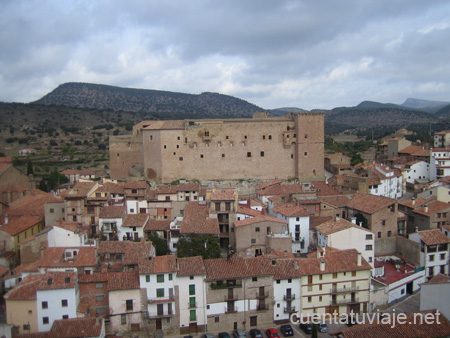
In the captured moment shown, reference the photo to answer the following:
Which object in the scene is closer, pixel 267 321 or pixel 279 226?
pixel 267 321

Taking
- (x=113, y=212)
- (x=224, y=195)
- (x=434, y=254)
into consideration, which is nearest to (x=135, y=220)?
(x=113, y=212)

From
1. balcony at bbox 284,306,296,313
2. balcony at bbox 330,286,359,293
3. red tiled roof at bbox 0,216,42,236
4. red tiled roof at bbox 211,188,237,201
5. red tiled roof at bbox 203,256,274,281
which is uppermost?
red tiled roof at bbox 211,188,237,201

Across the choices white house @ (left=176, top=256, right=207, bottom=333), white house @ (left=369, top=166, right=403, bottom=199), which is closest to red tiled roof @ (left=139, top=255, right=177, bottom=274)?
white house @ (left=176, top=256, right=207, bottom=333)

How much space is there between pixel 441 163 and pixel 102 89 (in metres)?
110

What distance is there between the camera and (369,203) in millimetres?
30078

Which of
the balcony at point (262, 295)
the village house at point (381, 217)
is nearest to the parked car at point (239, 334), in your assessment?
the balcony at point (262, 295)

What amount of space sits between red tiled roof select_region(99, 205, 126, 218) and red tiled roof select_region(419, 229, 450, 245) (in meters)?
20.4

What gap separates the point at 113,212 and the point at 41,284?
9.44 meters

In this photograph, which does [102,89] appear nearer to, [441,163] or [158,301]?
[441,163]

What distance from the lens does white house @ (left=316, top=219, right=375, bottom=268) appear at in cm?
2580

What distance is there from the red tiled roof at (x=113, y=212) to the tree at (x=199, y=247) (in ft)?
18.7

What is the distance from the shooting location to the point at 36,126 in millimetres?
80062

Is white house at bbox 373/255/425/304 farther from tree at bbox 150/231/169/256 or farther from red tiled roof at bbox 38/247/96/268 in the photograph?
red tiled roof at bbox 38/247/96/268

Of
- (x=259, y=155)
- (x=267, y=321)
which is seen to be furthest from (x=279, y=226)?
(x=259, y=155)
